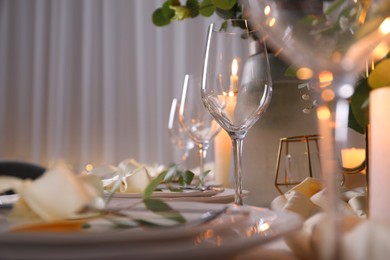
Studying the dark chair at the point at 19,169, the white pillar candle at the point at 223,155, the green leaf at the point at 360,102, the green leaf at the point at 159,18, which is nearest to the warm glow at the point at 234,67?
the green leaf at the point at 360,102

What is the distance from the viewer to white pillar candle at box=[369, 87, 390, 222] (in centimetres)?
37

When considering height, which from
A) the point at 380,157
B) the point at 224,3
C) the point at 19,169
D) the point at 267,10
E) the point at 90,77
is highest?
the point at 90,77

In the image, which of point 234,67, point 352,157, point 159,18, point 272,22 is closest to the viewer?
point 272,22

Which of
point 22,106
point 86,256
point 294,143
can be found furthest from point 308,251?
point 22,106

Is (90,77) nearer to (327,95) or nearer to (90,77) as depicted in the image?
(90,77)

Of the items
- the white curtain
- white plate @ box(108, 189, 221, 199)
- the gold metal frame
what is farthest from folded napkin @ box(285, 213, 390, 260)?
the white curtain

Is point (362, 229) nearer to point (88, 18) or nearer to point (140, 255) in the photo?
point (140, 255)

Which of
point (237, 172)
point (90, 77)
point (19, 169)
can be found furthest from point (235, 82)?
point (90, 77)

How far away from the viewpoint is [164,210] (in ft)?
1.13

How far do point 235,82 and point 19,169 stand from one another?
5.31 feet

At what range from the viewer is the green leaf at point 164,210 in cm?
32

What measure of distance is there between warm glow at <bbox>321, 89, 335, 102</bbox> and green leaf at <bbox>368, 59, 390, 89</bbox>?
15 centimetres

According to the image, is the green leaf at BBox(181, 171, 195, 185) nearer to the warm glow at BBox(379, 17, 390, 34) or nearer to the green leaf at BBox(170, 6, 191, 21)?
the green leaf at BBox(170, 6, 191, 21)

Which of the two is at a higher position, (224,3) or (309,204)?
(224,3)
